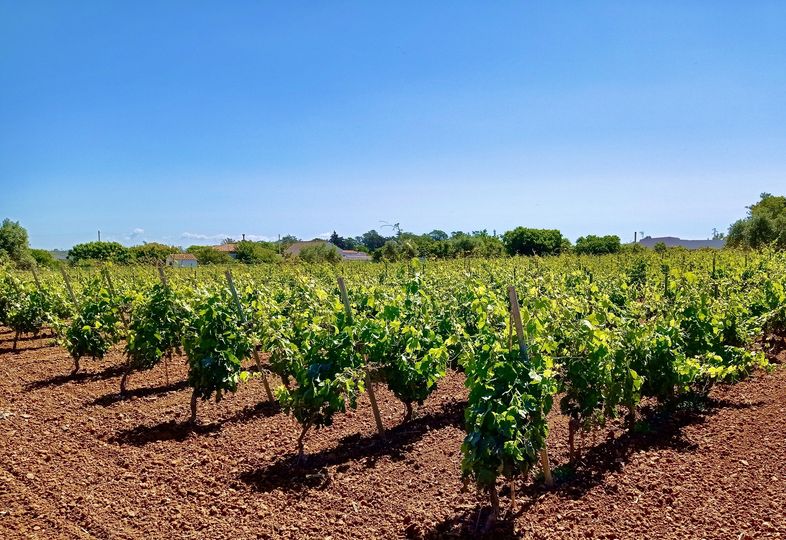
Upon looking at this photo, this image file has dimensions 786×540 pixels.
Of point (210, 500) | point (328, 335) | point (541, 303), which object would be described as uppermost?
point (541, 303)

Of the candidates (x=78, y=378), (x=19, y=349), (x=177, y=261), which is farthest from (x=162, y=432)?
(x=177, y=261)

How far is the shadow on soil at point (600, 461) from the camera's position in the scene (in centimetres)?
371

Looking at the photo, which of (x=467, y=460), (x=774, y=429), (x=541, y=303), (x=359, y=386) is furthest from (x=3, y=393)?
(x=774, y=429)

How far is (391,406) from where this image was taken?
22.1 feet

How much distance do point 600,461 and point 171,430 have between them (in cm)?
485

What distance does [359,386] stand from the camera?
514 cm

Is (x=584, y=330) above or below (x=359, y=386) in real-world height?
above

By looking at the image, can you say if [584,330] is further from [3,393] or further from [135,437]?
[3,393]

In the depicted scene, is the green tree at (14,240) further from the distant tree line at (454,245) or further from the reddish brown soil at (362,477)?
the reddish brown soil at (362,477)

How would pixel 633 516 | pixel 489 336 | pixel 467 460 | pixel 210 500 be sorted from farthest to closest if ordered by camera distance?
pixel 210 500
pixel 489 336
pixel 633 516
pixel 467 460

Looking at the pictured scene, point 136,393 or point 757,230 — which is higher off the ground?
point 757,230

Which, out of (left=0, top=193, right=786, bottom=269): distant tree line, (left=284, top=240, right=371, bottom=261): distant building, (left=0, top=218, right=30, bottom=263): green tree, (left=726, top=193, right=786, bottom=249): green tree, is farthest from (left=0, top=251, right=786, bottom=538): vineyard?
(left=0, top=218, right=30, bottom=263): green tree

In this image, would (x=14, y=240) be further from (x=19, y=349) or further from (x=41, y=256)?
(x=19, y=349)

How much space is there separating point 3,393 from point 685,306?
9.97 meters
